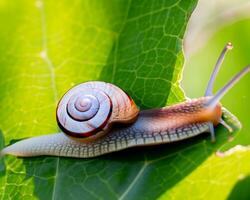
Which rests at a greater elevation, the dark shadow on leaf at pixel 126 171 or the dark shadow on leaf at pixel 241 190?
the dark shadow on leaf at pixel 241 190

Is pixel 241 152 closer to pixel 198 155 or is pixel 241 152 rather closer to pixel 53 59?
pixel 198 155

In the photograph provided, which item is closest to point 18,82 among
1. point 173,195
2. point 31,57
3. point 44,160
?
point 31,57

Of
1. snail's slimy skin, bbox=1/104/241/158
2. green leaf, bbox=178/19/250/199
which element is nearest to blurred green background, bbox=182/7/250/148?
green leaf, bbox=178/19/250/199

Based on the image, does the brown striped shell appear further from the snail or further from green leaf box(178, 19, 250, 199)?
green leaf box(178, 19, 250, 199)

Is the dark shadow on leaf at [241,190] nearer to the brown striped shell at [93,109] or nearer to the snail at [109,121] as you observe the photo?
the snail at [109,121]

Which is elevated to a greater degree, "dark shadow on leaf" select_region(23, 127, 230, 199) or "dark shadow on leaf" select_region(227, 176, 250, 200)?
"dark shadow on leaf" select_region(227, 176, 250, 200)

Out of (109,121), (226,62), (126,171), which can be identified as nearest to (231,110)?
(226,62)

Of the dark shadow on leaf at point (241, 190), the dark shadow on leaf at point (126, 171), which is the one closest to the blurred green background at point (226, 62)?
the dark shadow on leaf at point (126, 171)

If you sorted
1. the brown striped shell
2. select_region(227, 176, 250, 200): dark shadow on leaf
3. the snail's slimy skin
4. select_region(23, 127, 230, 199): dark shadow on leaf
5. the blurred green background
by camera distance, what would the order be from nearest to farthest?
select_region(227, 176, 250, 200): dark shadow on leaf < select_region(23, 127, 230, 199): dark shadow on leaf < the snail's slimy skin < the brown striped shell < the blurred green background
